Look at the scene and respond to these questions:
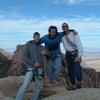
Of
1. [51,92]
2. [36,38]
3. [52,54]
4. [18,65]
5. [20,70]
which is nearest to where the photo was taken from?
[36,38]

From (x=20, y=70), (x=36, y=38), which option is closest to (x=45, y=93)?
(x=36, y=38)

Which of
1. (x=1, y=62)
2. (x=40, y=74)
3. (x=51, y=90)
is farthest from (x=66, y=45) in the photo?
(x=1, y=62)

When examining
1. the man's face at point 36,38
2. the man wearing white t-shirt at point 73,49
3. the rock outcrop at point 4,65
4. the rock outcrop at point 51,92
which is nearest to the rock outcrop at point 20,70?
the rock outcrop at point 4,65

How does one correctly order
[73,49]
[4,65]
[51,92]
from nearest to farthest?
[73,49] < [51,92] < [4,65]

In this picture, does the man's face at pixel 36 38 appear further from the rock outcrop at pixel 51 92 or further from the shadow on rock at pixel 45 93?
the shadow on rock at pixel 45 93

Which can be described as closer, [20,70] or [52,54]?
[52,54]

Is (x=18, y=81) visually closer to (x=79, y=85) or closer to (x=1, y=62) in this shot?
(x=79, y=85)

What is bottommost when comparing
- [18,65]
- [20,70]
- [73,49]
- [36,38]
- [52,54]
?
[20,70]

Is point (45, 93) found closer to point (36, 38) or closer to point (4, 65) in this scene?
point (36, 38)

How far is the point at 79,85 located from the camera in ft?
51.6

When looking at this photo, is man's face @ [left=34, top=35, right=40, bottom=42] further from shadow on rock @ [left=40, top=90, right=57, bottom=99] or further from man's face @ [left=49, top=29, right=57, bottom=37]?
shadow on rock @ [left=40, top=90, right=57, bottom=99]

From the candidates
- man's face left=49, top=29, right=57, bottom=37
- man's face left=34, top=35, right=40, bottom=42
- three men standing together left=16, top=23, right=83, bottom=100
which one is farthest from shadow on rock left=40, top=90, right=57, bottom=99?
man's face left=49, top=29, right=57, bottom=37

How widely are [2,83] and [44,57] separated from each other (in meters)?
3.92

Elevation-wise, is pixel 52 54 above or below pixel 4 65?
above
